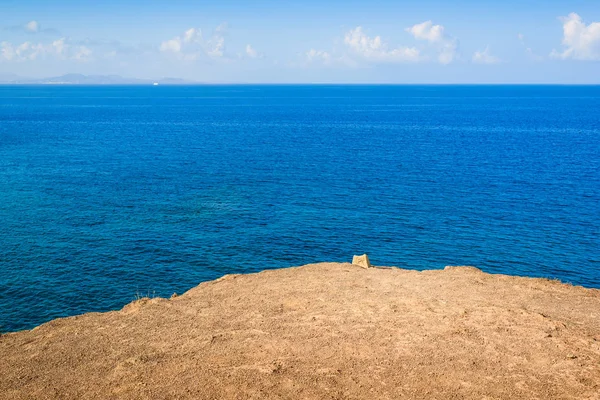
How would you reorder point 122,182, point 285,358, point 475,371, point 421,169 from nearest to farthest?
1. point 475,371
2. point 285,358
3. point 122,182
4. point 421,169

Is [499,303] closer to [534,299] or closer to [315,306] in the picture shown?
[534,299]

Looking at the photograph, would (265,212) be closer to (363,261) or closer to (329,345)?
(363,261)

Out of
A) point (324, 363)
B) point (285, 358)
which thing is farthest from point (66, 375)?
point (324, 363)

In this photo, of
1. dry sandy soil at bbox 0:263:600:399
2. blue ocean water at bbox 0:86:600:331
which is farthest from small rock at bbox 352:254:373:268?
blue ocean water at bbox 0:86:600:331

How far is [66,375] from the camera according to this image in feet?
86.5

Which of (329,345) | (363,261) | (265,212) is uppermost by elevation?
(329,345)

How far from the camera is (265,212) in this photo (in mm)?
74875

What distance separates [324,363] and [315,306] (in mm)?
7908

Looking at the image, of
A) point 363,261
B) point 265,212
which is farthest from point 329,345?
point 265,212

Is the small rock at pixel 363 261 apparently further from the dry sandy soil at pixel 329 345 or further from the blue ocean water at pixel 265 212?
the blue ocean water at pixel 265 212

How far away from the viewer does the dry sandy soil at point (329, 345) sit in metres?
24.4

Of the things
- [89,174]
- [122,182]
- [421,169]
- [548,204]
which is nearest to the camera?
[548,204]

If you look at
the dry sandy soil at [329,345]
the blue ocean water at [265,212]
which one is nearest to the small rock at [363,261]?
the dry sandy soil at [329,345]

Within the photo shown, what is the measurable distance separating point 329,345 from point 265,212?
4736 centimetres
